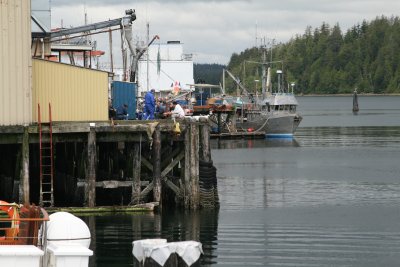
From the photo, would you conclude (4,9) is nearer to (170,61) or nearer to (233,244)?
(233,244)

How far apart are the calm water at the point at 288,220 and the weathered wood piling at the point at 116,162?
46.1 inches

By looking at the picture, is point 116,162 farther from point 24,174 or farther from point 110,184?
point 24,174

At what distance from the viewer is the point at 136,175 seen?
36719 millimetres

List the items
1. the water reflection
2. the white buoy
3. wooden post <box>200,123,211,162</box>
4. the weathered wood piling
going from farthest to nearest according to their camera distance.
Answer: the water reflection
wooden post <box>200,123,211,162</box>
the weathered wood piling
the white buoy

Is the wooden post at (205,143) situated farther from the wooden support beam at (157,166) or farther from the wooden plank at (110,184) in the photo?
the wooden plank at (110,184)

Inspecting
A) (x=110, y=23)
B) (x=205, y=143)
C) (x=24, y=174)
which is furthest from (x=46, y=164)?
(x=110, y=23)

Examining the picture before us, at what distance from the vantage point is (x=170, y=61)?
122688 millimetres

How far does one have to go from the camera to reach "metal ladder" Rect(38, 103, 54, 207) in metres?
34.9

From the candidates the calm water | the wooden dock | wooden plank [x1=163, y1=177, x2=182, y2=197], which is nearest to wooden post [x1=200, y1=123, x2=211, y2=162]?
wooden plank [x1=163, y1=177, x2=182, y2=197]

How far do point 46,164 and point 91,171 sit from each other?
2562 millimetres

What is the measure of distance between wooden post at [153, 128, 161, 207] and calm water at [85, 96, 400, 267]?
33.6 inches

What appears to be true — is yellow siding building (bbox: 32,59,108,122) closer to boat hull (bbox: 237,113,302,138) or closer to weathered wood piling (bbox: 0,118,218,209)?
weathered wood piling (bbox: 0,118,218,209)

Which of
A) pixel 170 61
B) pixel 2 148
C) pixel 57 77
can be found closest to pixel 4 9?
pixel 57 77

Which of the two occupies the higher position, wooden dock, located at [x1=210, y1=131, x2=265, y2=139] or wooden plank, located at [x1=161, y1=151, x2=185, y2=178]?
wooden plank, located at [x1=161, y1=151, x2=185, y2=178]
